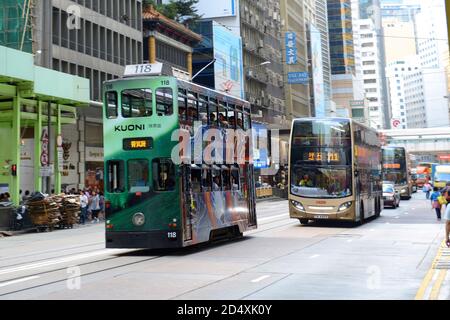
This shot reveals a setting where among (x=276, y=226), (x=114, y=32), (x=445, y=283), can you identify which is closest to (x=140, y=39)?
(x=114, y=32)

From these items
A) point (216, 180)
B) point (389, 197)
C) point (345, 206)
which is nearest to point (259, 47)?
point (389, 197)

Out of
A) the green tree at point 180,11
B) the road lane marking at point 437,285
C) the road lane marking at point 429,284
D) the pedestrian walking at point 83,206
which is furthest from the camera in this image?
the green tree at point 180,11

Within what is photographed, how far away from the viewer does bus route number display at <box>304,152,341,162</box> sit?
2398 centimetres

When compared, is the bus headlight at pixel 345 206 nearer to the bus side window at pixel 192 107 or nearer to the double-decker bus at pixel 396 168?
the bus side window at pixel 192 107

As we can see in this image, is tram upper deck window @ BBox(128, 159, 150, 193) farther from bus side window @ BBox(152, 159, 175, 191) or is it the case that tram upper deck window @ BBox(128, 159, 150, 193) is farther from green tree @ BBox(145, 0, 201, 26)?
green tree @ BBox(145, 0, 201, 26)

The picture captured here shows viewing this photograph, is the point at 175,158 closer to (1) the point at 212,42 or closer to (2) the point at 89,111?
(2) the point at 89,111

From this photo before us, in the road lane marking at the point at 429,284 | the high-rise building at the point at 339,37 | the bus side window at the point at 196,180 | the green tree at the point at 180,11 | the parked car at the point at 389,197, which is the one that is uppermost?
the high-rise building at the point at 339,37

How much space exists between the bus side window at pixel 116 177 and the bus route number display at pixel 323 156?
423 inches

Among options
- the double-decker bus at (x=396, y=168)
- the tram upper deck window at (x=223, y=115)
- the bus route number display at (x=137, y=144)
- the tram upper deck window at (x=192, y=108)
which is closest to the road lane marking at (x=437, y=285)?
the tram upper deck window at (x=192, y=108)

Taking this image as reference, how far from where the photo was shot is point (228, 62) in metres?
70.3

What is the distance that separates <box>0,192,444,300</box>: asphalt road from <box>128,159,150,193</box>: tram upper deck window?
1670mm

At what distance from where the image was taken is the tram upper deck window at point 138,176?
15.0 m
